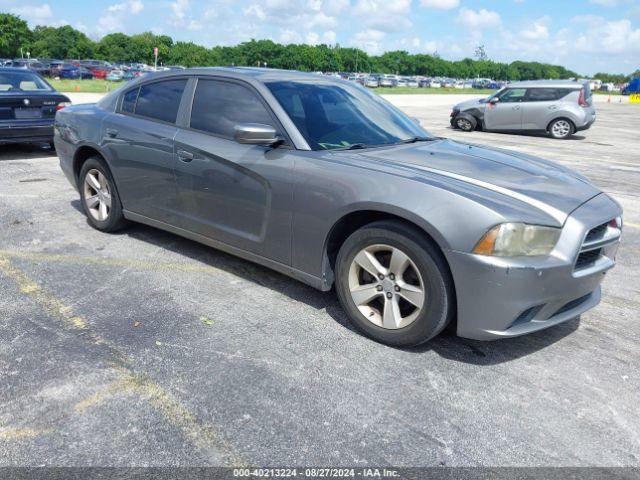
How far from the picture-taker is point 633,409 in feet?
9.50

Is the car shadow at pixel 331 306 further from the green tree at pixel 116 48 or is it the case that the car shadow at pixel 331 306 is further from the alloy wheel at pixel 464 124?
the green tree at pixel 116 48

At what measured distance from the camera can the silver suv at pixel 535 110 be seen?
1655 centimetres

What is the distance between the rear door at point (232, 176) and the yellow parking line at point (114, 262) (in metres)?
0.38

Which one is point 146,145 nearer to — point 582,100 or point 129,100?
point 129,100

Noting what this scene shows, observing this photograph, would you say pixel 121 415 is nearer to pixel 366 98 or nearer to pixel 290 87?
pixel 290 87

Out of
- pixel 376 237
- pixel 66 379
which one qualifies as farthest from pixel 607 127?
pixel 66 379

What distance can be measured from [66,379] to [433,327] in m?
2.02

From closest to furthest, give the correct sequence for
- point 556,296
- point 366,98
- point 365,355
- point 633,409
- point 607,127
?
point 633,409 < point 556,296 < point 365,355 < point 366,98 < point 607,127

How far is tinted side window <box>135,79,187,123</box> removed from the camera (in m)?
4.69

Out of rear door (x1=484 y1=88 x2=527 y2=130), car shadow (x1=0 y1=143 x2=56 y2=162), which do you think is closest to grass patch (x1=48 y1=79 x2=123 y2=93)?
car shadow (x1=0 y1=143 x2=56 y2=162)

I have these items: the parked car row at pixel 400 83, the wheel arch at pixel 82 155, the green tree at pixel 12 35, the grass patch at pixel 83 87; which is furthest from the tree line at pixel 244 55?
the wheel arch at pixel 82 155

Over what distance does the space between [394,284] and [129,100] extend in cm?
322

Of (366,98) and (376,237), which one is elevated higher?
(366,98)

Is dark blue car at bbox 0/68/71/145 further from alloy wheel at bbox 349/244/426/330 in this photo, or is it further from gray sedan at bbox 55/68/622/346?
alloy wheel at bbox 349/244/426/330
